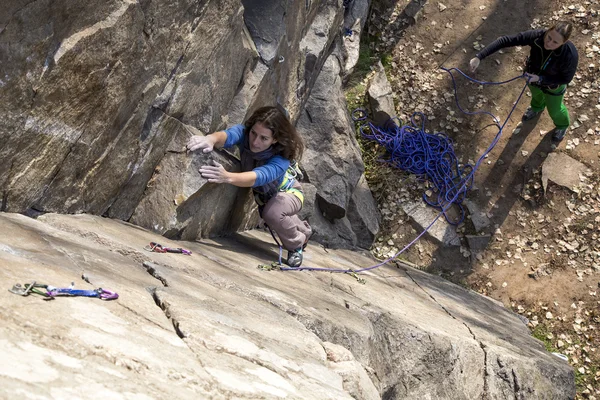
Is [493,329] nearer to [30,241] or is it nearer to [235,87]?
[235,87]

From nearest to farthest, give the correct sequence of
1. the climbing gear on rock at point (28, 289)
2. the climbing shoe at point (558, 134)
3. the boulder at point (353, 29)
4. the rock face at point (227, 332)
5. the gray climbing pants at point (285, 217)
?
1. the rock face at point (227, 332)
2. the climbing gear on rock at point (28, 289)
3. the gray climbing pants at point (285, 217)
4. the climbing shoe at point (558, 134)
5. the boulder at point (353, 29)

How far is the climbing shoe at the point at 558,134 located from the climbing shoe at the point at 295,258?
14.5 ft

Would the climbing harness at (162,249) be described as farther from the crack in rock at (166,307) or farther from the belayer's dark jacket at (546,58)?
the belayer's dark jacket at (546,58)

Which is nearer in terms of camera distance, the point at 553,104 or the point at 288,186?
the point at 288,186

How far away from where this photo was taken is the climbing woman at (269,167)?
4.23 metres

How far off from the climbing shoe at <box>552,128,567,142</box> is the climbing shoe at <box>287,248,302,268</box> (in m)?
4.41

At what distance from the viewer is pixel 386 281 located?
5.82 metres

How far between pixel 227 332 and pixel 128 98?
1.79m

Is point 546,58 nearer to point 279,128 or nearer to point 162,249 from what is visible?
point 279,128

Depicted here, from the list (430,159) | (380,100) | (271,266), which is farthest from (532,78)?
(271,266)

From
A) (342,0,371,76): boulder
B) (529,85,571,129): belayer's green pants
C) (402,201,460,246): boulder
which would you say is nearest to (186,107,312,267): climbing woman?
(402,201,460,246): boulder

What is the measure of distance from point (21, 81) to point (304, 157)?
4231mm

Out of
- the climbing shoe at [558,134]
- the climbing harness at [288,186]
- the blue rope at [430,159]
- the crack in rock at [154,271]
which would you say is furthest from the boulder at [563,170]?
the crack in rock at [154,271]

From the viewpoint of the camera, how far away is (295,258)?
4922 mm
